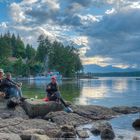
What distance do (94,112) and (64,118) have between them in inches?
157

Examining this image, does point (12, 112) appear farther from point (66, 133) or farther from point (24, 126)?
point (66, 133)

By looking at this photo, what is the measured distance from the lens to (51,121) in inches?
754

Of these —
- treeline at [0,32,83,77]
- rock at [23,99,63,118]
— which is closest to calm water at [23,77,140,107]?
rock at [23,99,63,118]

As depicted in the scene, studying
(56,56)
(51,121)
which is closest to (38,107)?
(51,121)

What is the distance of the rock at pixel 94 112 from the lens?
22031mm

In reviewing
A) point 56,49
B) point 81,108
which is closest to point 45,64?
point 56,49

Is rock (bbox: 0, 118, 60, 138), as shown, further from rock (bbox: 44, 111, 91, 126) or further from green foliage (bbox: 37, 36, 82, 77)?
green foliage (bbox: 37, 36, 82, 77)

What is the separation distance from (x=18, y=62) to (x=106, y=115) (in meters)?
132

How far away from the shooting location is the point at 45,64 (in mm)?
162250

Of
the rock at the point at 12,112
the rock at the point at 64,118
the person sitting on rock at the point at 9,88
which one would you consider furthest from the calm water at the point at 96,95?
the rock at the point at 12,112

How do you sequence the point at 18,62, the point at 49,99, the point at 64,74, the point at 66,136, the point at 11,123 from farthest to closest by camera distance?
the point at 64,74 < the point at 18,62 < the point at 49,99 < the point at 11,123 < the point at 66,136

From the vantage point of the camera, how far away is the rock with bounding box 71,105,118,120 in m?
22.0

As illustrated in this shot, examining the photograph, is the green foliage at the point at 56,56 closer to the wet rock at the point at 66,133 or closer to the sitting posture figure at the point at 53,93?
the sitting posture figure at the point at 53,93

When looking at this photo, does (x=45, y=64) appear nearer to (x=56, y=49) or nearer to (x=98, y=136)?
(x=56, y=49)
